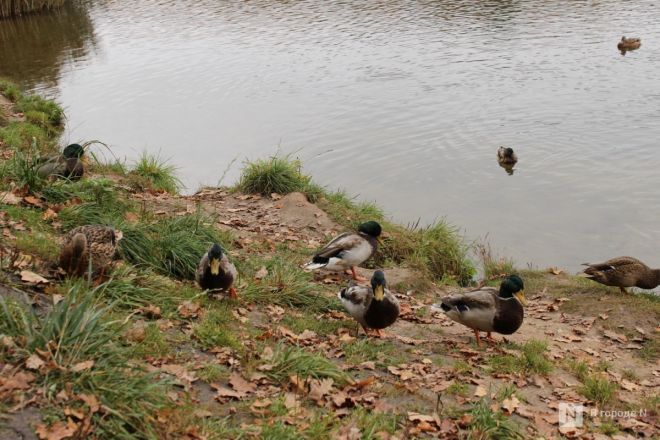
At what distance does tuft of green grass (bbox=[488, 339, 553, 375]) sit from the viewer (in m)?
6.81

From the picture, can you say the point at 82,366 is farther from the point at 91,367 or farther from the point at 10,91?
the point at 10,91

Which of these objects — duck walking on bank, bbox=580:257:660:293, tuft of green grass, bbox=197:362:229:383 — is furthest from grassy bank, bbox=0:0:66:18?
tuft of green grass, bbox=197:362:229:383

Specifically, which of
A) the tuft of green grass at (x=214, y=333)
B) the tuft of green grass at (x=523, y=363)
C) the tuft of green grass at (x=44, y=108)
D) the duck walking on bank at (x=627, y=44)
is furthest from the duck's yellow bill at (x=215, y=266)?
the duck walking on bank at (x=627, y=44)

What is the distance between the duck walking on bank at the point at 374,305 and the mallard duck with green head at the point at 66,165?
4824mm

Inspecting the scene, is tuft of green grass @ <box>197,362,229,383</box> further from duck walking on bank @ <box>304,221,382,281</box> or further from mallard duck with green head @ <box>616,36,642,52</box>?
mallard duck with green head @ <box>616,36,642,52</box>

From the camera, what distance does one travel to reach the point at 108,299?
20.0 ft

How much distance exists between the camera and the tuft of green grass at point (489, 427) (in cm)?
521

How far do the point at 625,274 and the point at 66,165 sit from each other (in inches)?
334

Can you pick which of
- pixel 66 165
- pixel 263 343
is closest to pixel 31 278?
pixel 263 343

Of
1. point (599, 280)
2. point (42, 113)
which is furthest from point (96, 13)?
point (599, 280)

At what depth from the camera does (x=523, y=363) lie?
697cm

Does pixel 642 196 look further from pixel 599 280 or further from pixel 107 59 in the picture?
pixel 107 59

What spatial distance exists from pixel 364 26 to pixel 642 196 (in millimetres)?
18265

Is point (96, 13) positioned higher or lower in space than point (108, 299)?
lower
